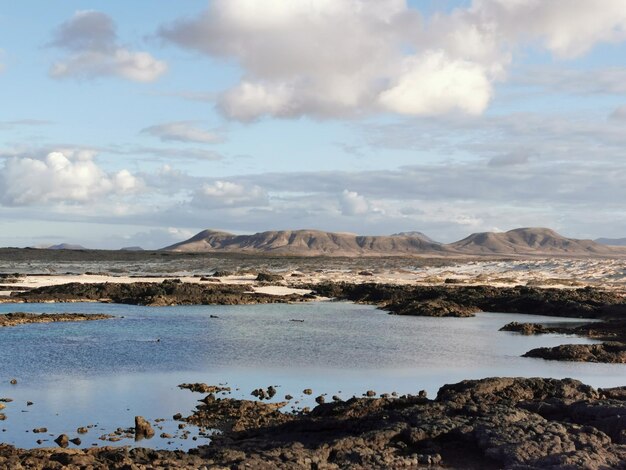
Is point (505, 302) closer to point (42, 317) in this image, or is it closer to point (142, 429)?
point (42, 317)

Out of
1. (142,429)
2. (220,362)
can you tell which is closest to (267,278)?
(220,362)

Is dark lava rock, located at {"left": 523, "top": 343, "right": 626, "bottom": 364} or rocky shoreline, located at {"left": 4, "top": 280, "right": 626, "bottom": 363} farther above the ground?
rocky shoreline, located at {"left": 4, "top": 280, "right": 626, "bottom": 363}

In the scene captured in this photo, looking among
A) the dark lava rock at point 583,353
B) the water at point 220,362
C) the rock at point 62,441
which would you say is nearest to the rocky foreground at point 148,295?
the water at point 220,362

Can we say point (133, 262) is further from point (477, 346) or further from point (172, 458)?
point (172, 458)

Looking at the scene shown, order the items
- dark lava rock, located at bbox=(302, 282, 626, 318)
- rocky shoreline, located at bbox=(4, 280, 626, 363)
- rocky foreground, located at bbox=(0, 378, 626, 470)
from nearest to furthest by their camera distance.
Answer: rocky foreground, located at bbox=(0, 378, 626, 470) → dark lava rock, located at bbox=(302, 282, 626, 318) → rocky shoreline, located at bbox=(4, 280, 626, 363)

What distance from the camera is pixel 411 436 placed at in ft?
46.6

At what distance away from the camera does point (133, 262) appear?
103m

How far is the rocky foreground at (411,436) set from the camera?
1277 cm

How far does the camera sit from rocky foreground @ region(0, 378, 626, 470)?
12.8 meters

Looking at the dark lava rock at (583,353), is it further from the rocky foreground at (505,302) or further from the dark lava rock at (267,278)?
the dark lava rock at (267,278)

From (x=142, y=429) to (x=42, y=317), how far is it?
76.9 ft

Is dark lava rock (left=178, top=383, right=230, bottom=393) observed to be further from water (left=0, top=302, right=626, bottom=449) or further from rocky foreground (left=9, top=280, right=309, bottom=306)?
rocky foreground (left=9, top=280, right=309, bottom=306)

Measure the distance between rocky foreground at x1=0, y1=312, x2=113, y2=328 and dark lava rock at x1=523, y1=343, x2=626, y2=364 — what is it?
2096cm

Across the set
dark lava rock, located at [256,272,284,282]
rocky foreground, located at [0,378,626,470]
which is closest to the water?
rocky foreground, located at [0,378,626,470]
